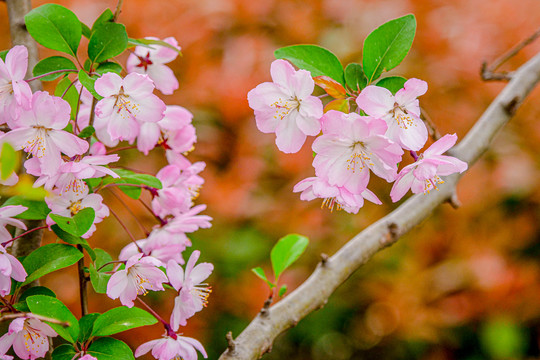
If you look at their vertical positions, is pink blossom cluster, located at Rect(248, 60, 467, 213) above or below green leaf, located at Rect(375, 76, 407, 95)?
below

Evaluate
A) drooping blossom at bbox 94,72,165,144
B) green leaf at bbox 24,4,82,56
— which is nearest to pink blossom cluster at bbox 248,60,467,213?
drooping blossom at bbox 94,72,165,144

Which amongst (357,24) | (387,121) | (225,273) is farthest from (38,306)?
(357,24)

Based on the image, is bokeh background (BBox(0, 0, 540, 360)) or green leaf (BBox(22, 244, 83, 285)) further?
bokeh background (BBox(0, 0, 540, 360))

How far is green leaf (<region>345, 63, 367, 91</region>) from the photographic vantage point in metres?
0.53

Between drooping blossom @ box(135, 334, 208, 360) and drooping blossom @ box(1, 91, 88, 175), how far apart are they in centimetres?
23

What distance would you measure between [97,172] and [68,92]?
13 centimetres

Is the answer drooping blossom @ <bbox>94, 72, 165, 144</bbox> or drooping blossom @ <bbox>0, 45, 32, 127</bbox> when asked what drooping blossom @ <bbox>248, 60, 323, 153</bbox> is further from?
drooping blossom @ <bbox>0, 45, 32, 127</bbox>

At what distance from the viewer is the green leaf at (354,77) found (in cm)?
53

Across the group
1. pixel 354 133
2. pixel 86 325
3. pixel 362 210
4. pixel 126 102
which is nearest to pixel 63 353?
pixel 86 325

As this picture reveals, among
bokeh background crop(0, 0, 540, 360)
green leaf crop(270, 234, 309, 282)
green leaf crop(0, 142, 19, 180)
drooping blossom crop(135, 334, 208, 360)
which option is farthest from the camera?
bokeh background crop(0, 0, 540, 360)

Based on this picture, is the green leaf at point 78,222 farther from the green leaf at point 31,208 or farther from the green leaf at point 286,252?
the green leaf at point 286,252

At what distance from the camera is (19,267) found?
51 centimetres

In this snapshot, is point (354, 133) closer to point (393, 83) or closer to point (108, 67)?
point (393, 83)

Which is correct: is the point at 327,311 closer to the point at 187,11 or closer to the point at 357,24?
the point at 357,24
